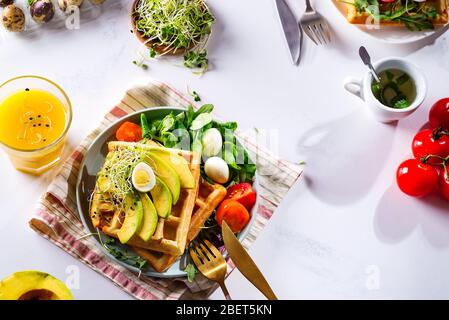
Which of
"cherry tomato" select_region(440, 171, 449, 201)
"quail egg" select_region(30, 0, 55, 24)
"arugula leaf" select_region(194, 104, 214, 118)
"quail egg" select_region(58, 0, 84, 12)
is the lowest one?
"cherry tomato" select_region(440, 171, 449, 201)

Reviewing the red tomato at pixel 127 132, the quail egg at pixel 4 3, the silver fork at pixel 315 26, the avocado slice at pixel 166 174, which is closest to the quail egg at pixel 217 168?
the avocado slice at pixel 166 174

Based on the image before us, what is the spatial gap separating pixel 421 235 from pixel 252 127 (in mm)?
697

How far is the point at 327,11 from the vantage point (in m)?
2.69

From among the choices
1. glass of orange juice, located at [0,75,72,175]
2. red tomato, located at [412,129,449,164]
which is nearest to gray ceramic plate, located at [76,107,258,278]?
glass of orange juice, located at [0,75,72,175]

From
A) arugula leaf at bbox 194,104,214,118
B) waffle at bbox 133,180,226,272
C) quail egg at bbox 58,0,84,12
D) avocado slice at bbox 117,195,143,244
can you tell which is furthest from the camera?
quail egg at bbox 58,0,84,12

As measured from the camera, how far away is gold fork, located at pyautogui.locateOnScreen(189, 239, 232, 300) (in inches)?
93.4

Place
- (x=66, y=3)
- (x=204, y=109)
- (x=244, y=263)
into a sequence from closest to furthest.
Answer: (x=244, y=263) → (x=204, y=109) → (x=66, y=3)

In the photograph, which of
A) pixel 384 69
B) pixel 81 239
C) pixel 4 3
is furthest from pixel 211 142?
pixel 4 3

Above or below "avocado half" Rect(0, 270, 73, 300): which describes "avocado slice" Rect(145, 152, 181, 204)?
above

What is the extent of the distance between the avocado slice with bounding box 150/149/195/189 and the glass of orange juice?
1.09ft

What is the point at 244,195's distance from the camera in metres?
2.40

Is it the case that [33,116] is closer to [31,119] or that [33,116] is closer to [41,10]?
[31,119]

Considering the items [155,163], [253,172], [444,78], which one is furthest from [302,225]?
[444,78]

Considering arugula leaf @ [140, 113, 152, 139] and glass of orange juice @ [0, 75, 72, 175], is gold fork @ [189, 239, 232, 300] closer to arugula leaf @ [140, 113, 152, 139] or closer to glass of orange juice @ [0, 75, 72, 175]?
arugula leaf @ [140, 113, 152, 139]
